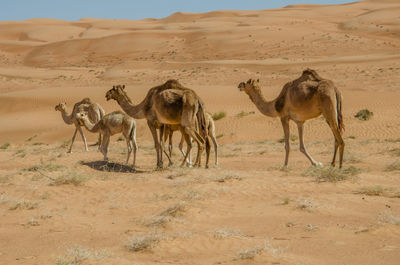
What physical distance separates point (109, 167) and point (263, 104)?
4.53 metres

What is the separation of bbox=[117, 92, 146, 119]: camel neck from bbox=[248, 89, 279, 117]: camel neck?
305 centimetres

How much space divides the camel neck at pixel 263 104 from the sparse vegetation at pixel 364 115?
1484 centimetres

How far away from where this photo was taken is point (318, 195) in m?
9.17

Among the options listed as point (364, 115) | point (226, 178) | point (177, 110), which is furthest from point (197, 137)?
point (364, 115)

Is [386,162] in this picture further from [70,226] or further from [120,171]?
[70,226]

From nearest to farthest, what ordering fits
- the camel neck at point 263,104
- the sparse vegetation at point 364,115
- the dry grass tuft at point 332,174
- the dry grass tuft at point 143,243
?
the dry grass tuft at point 143,243 → the dry grass tuft at point 332,174 → the camel neck at point 263,104 → the sparse vegetation at point 364,115

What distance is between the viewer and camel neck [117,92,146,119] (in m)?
13.9

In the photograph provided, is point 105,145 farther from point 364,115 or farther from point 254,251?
point 364,115

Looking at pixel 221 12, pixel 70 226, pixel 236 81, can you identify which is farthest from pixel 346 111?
pixel 221 12

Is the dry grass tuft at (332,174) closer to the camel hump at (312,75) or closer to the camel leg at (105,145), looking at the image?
the camel hump at (312,75)

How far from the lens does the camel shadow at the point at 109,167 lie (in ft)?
44.8

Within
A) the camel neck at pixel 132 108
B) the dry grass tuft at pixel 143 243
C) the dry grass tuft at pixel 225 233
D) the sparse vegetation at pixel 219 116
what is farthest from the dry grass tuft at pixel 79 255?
the sparse vegetation at pixel 219 116

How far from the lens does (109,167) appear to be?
1412 centimetres

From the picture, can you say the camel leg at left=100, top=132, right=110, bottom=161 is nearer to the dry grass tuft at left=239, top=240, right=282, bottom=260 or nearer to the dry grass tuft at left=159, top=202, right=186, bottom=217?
the dry grass tuft at left=159, top=202, right=186, bottom=217
